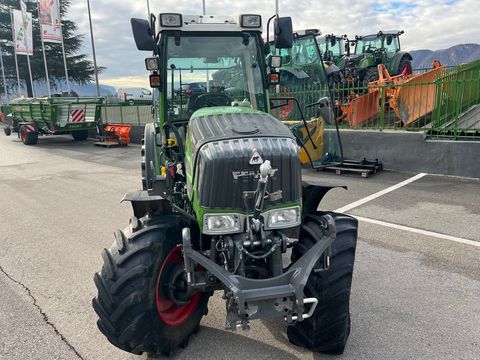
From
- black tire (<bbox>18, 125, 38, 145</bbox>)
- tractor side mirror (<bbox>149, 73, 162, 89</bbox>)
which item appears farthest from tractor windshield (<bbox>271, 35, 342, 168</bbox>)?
black tire (<bbox>18, 125, 38, 145</bbox>)

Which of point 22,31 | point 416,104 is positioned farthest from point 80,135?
point 416,104

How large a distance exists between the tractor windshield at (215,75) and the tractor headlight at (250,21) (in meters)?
0.11

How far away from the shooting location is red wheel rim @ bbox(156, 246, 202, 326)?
2.79 metres

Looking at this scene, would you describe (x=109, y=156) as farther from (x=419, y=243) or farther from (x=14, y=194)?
(x=419, y=243)

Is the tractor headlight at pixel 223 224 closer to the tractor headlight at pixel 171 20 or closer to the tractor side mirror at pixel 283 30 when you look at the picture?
the tractor headlight at pixel 171 20

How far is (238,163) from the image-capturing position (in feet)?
8.04

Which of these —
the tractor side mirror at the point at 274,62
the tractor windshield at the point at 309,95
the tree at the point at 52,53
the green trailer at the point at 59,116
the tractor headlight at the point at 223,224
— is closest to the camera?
the tractor headlight at the point at 223,224

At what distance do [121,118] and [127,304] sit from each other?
17.2 meters

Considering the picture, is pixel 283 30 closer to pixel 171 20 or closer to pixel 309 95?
pixel 171 20

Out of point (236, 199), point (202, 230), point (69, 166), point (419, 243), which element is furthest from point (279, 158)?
point (69, 166)

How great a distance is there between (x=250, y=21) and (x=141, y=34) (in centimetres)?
102

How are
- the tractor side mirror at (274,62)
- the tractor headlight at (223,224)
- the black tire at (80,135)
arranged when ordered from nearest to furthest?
the tractor headlight at (223,224)
the tractor side mirror at (274,62)
the black tire at (80,135)

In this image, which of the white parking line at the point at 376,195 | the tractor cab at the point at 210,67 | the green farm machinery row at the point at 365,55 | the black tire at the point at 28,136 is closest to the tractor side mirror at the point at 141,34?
the tractor cab at the point at 210,67

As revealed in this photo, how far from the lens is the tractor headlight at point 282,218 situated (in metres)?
2.56
